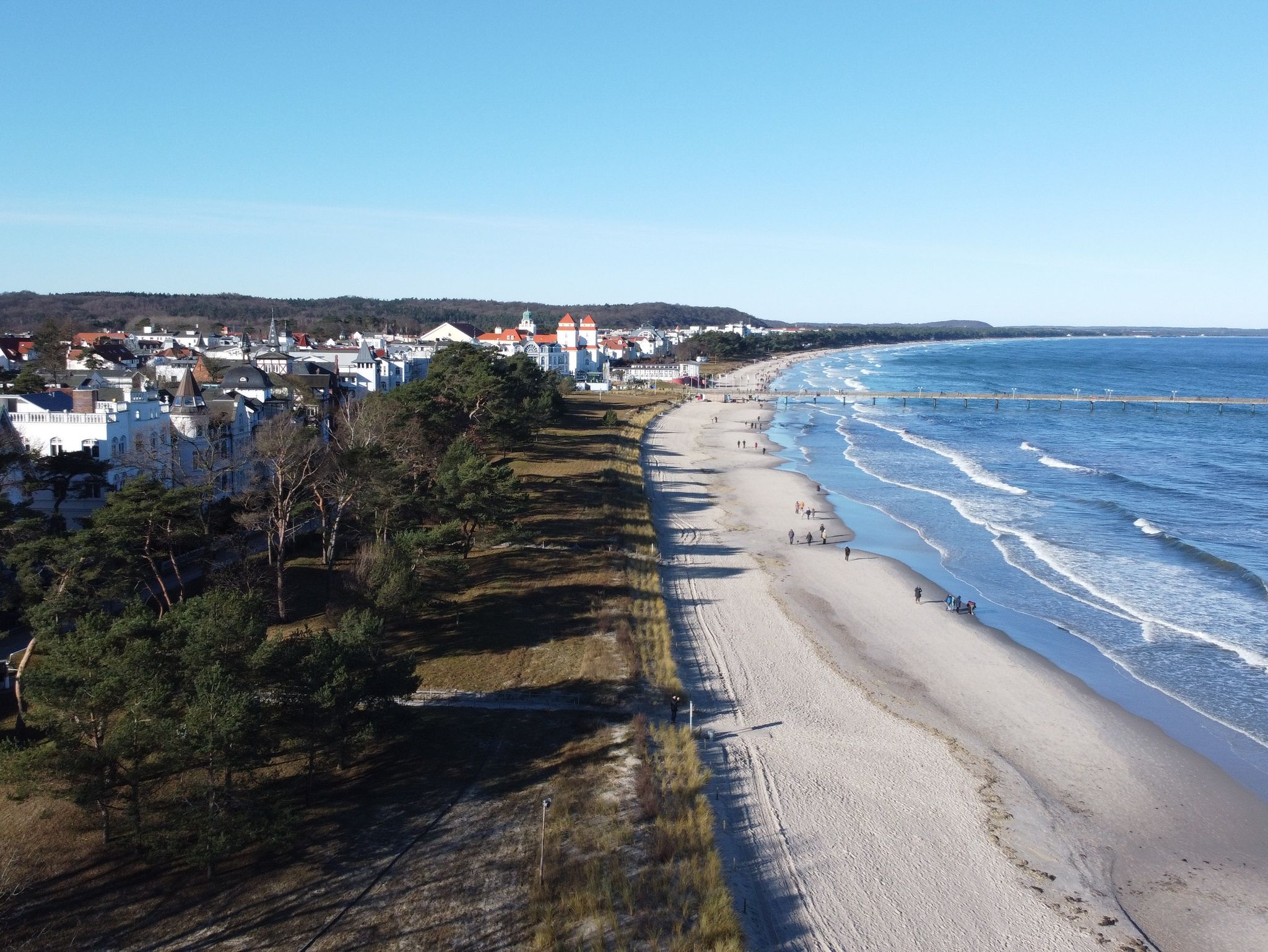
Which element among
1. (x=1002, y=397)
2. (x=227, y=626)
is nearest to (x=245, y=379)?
(x=227, y=626)

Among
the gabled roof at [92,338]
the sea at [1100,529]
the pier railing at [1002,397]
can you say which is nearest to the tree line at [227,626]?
the sea at [1100,529]

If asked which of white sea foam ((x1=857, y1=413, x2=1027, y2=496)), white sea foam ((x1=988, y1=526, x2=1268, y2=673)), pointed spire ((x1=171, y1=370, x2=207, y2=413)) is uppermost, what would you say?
pointed spire ((x1=171, y1=370, x2=207, y2=413))

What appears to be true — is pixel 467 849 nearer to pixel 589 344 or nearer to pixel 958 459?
pixel 958 459

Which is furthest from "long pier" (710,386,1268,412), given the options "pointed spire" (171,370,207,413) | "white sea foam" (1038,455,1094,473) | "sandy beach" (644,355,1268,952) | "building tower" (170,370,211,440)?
"building tower" (170,370,211,440)

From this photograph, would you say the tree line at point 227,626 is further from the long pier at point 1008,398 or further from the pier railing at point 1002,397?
the pier railing at point 1002,397

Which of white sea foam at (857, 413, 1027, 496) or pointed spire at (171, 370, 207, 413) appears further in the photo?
white sea foam at (857, 413, 1027, 496)

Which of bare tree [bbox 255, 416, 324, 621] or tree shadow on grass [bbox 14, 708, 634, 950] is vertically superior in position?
bare tree [bbox 255, 416, 324, 621]

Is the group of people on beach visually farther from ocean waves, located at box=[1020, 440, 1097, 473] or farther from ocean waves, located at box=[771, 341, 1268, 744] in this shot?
ocean waves, located at box=[1020, 440, 1097, 473]
